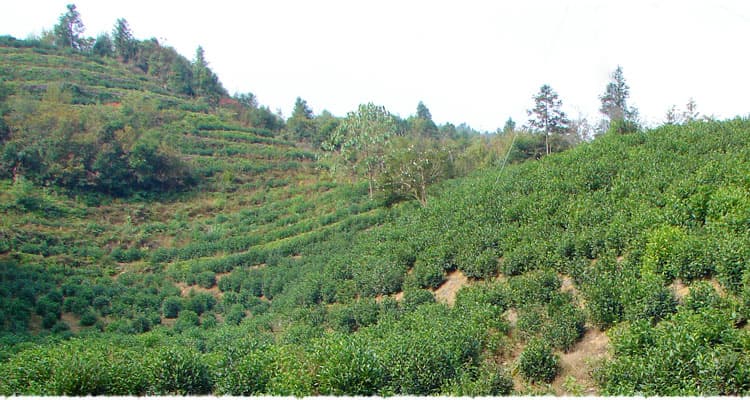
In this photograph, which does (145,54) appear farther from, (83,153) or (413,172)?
(413,172)

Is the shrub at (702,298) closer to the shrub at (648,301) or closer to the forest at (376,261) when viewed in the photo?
the forest at (376,261)

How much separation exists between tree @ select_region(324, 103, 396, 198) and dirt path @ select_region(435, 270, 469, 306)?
18.8 metres

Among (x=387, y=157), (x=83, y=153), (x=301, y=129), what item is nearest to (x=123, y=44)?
(x=301, y=129)

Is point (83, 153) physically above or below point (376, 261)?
above

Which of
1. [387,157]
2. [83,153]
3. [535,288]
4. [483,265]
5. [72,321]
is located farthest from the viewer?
[83,153]

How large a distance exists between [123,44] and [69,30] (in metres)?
6.46

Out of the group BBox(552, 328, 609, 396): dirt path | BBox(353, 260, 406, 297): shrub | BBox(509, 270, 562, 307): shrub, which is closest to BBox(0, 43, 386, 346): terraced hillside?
BBox(353, 260, 406, 297): shrub

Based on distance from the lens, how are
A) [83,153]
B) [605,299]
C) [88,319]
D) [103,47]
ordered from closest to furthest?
[605,299], [88,319], [83,153], [103,47]

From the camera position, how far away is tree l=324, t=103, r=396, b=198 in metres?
31.9

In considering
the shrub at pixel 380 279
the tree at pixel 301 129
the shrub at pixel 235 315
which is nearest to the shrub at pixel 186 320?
the shrub at pixel 235 315

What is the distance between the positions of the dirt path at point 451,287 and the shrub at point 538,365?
Answer: 14.4 feet

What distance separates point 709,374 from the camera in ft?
18.0

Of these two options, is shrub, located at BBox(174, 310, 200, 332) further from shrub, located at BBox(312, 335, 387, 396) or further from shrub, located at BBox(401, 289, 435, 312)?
shrub, located at BBox(312, 335, 387, 396)

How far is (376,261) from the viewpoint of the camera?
51.5 feet
